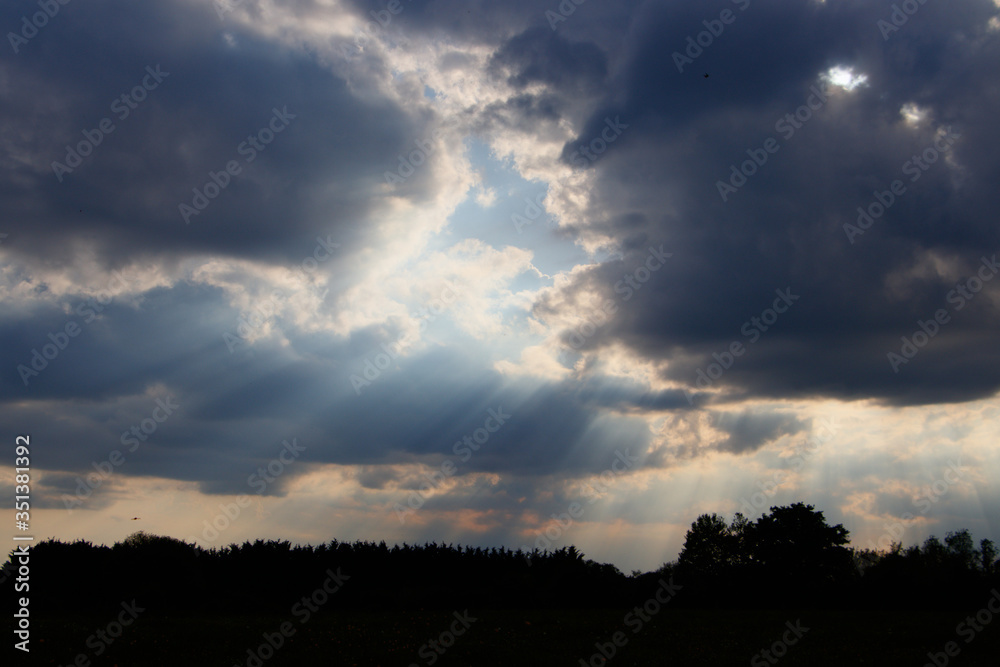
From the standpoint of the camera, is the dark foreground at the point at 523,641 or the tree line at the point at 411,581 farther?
the tree line at the point at 411,581

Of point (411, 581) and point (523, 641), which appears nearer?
point (523, 641)

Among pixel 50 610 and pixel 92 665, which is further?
pixel 50 610

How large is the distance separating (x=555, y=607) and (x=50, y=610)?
117 feet

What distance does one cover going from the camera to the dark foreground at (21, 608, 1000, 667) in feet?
84.2

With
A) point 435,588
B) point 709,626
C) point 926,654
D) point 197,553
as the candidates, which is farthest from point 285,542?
point 926,654

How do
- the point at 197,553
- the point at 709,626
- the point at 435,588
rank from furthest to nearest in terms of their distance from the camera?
the point at 197,553
the point at 435,588
the point at 709,626

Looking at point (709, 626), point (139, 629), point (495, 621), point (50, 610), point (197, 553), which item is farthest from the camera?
point (197, 553)

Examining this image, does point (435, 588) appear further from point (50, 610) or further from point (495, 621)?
point (50, 610)

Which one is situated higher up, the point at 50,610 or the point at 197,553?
the point at 197,553

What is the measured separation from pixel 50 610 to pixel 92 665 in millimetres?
26998

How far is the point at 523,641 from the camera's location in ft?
99.5

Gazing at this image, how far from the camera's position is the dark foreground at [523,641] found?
25.7 metres

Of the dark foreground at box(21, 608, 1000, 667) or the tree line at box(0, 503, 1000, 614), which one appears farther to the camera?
the tree line at box(0, 503, 1000, 614)

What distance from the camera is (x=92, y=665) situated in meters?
24.5
